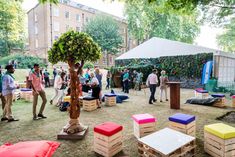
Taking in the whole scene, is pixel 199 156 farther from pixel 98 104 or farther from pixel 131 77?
pixel 131 77

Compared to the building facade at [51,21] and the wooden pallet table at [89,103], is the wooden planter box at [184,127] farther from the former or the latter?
the building facade at [51,21]

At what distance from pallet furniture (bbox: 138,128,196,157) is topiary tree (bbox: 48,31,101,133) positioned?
2.10 meters

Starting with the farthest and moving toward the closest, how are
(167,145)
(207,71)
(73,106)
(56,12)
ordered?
(56,12) → (207,71) → (73,106) → (167,145)

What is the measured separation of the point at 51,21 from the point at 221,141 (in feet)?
119

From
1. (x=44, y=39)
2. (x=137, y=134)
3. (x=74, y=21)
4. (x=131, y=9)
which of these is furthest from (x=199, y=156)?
(x=74, y=21)

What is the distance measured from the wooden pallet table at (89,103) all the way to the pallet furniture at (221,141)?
508 cm

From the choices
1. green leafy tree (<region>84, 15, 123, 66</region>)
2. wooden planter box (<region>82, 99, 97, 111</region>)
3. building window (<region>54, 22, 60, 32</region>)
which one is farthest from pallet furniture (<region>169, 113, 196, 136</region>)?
building window (<region>54, 22, 60, 32</region>)

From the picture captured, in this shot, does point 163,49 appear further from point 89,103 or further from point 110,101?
point 89,103

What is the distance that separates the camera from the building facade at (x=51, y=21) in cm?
3438

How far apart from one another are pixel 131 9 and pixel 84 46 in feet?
94.5

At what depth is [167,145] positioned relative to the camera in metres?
3.23

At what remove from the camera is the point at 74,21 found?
129ft

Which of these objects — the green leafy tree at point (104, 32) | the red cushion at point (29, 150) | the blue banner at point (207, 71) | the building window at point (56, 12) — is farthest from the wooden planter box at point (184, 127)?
the building window at point (56, 12)

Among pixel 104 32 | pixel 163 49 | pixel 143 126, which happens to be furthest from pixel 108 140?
pixel 104 32
